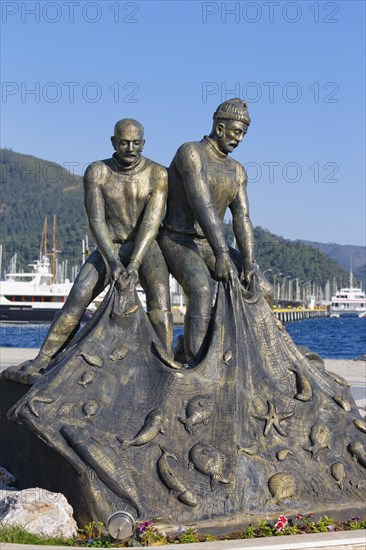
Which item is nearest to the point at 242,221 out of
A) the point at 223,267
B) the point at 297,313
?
the point at 223,267

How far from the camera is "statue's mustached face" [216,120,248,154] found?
22.5ft

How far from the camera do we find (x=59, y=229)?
12519 centimetres

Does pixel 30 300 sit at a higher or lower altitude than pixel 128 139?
lower

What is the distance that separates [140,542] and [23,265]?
9679 cm

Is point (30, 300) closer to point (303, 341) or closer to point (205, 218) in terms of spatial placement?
point (303, 341)

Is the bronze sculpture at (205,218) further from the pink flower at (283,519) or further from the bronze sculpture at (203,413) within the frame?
the pink flower at (283,519)

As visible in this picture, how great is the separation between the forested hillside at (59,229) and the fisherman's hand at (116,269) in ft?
274

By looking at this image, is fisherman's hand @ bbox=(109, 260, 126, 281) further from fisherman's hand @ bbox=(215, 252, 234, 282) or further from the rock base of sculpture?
fisherman's hand @ bbox=(215, 252, 234, 282)

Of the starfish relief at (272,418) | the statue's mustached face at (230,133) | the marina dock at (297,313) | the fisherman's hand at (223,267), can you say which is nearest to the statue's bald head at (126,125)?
the statue's mustached face at (230,133)

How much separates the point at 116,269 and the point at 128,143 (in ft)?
3.21

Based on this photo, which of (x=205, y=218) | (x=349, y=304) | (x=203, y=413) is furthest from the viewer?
(x=349, y=304)

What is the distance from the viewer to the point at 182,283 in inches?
271

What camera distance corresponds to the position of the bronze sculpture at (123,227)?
22.6 feet

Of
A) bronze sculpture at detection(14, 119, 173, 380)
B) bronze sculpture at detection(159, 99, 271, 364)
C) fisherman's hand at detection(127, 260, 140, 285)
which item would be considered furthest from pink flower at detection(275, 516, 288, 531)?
fisherman's hand at detection(127, 260, 140, 285)
